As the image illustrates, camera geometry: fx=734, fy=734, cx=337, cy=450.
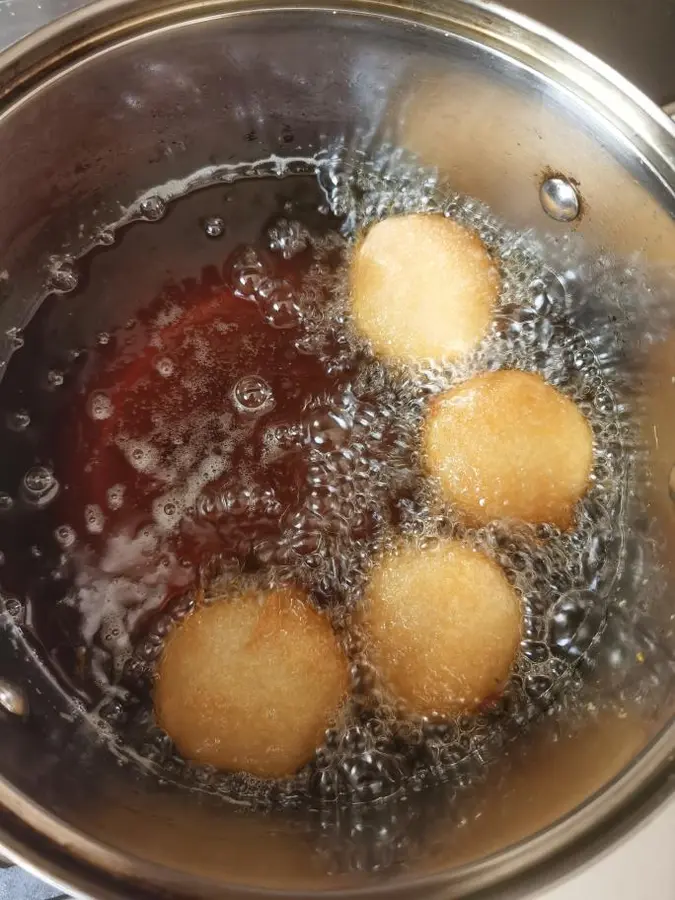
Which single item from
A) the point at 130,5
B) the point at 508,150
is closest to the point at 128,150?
the point at 130,5

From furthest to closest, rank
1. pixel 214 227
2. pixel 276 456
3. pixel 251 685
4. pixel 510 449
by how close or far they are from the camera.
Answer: pixel 214 227, pixel 276 456, pixel 510 449, pixel 251 685

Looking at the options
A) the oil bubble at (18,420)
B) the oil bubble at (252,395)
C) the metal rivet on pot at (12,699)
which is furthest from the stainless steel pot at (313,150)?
the oil bubble at (252,395)

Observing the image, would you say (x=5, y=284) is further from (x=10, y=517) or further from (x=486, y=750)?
(x=486, y=750)

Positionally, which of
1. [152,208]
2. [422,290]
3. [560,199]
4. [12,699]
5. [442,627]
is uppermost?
[560,199]

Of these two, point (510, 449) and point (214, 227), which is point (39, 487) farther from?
point (510, 449)

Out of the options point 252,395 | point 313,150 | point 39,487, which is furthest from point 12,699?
point 313,150

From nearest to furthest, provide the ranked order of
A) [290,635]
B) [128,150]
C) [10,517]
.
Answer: [290,635] → [10,517] → [128,150]
